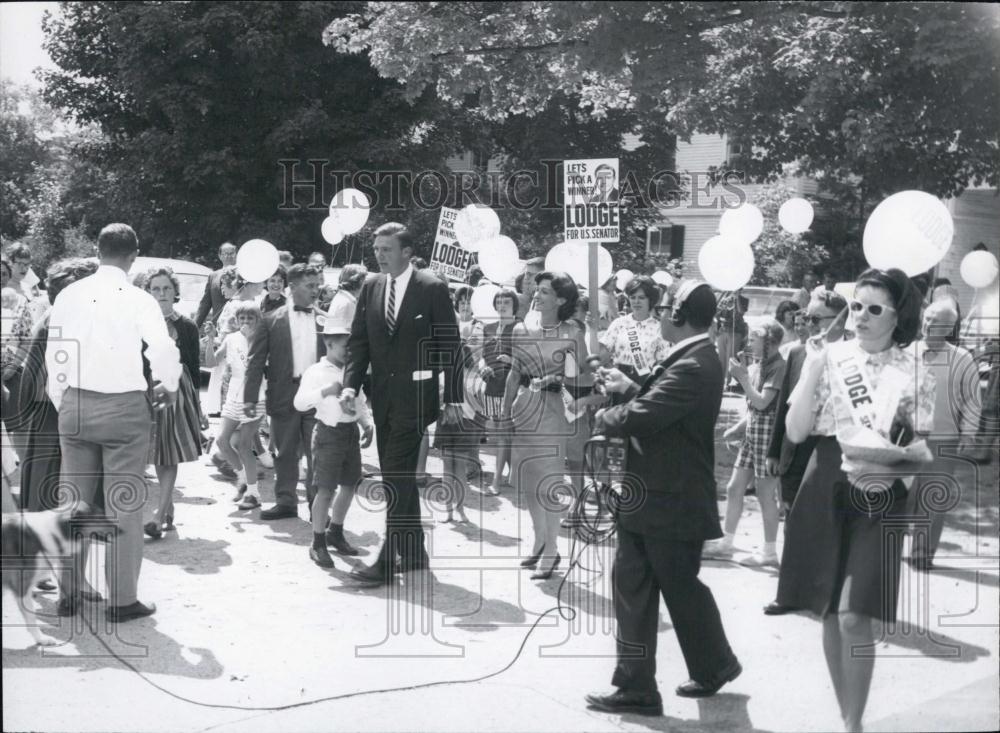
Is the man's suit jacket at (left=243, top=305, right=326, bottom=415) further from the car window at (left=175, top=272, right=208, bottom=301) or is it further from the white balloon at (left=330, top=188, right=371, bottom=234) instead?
the car window at (left=175, top=272, right=208, bottom=301)

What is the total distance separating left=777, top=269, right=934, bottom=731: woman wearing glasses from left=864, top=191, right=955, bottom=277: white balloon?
1033mm

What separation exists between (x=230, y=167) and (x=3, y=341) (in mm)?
15636

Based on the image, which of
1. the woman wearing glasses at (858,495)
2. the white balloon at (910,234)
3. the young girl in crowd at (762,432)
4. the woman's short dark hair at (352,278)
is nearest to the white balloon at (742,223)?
the young girl in crowd at (762,432)

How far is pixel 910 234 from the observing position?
5449mm

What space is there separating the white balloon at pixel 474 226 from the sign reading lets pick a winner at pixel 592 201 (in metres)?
2.62

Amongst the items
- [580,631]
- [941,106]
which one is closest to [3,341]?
[580,631]

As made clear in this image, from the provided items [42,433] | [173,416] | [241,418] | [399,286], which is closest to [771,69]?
[399,286]

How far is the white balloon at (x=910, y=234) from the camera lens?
544 centimetres

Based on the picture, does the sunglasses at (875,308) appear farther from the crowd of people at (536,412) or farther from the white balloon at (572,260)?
the white balloon at (572,260)

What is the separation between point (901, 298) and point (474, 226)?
23.7 feet

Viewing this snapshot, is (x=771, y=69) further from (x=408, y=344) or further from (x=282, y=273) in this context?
(x=282, y=273)

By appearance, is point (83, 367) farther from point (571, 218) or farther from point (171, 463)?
point (571, 218)

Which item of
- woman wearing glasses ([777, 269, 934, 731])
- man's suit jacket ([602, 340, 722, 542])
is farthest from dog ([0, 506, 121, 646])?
woman wearing glasses ([777, 269, 934, 731])

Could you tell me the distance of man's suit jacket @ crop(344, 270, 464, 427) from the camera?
6.51 meters
